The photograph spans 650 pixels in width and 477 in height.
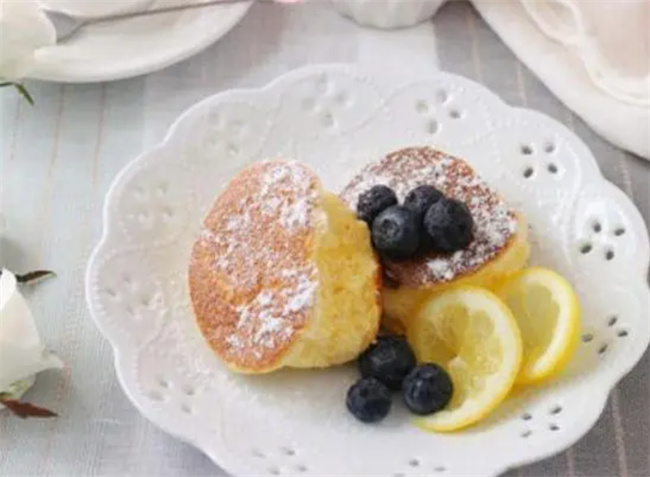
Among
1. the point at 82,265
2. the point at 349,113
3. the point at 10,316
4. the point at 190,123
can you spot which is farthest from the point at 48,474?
the point at 349,113

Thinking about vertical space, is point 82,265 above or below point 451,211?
below

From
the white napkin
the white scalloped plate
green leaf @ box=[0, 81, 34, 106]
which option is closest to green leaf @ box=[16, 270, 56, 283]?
the white scalloped plate

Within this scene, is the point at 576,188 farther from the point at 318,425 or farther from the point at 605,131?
the point at 318,425

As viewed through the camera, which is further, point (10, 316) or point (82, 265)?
point (82, 265)

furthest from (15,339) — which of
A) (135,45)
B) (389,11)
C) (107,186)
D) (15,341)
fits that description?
(389,11)

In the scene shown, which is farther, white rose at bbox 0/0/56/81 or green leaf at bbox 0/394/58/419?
white rose at bbox 0/0/56/81

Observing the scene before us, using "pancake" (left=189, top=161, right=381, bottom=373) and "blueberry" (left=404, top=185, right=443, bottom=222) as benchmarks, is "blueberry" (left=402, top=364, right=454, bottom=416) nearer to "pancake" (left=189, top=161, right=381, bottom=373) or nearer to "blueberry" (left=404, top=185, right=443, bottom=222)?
"pancake" (left=189, top=161, right=381, bottom=373)

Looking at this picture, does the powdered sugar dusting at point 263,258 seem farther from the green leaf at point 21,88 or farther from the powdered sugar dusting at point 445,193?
the green leaf at point 21,88
